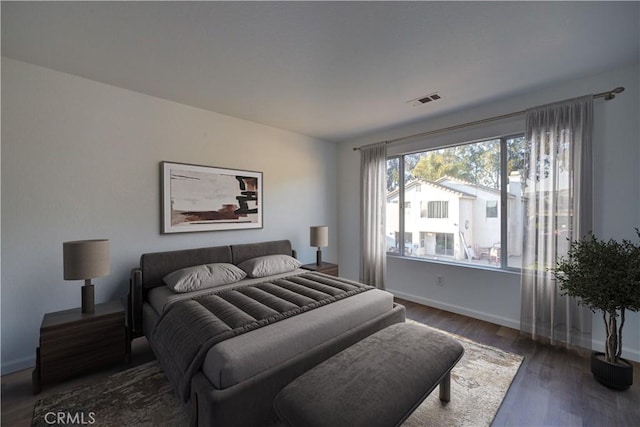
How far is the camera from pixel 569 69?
95.0 inches

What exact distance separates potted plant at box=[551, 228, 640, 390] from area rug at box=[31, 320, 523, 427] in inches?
25.0

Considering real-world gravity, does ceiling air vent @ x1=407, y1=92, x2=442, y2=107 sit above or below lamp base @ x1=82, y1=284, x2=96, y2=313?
above

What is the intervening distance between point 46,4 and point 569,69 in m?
4.08

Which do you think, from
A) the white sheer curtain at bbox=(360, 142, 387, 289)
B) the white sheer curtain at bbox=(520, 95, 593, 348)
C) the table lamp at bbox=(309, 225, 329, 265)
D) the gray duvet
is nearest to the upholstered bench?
the gray duvet

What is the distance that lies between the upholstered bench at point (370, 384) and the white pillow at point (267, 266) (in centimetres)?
172

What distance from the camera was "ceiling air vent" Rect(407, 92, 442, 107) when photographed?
9.54 feet

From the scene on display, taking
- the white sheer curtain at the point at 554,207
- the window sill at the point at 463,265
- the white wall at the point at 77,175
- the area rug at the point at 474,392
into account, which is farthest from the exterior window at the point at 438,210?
the white wall at the point at 77,175

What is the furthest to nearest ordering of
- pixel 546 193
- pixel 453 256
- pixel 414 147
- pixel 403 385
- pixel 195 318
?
pixel 414 147, pixel 453 256, pixel 546 193, pixel 195 318, pixel 403 385

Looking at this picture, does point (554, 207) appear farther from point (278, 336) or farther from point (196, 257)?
point (196, 257)

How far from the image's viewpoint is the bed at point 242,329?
1491 millimetres

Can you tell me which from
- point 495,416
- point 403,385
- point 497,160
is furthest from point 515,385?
point 497,160

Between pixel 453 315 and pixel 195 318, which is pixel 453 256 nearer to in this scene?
pixel 453 315

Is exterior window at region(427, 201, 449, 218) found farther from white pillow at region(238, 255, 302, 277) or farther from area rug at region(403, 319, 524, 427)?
white pillow at region(238, 255, 302, 277)

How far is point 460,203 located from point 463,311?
144cm
